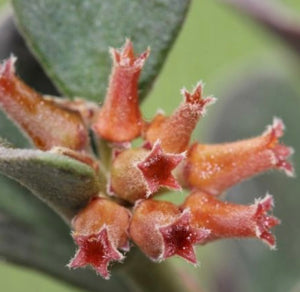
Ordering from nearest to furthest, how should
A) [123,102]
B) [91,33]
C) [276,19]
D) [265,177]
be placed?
[123,102], [91,33], [276,19], [265,177]

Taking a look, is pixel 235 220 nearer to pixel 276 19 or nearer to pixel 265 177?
pixel 276 19

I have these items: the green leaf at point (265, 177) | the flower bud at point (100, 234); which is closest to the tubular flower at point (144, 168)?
the flower bud at point (100, 234)

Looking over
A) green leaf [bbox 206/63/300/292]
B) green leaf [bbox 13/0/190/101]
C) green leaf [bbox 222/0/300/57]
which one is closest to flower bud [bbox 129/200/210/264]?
green leaf [bbox 13/0/190/101]

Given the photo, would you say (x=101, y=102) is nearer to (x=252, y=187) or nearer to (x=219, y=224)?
(x=219, y=224)

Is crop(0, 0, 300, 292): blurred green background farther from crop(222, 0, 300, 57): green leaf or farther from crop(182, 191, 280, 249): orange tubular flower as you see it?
crop(182, 191, 280, 249): orange tubular flower

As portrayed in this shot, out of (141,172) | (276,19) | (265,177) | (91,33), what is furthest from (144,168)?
(265,177)
